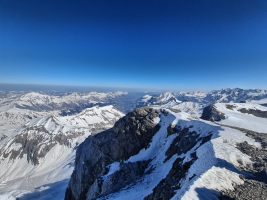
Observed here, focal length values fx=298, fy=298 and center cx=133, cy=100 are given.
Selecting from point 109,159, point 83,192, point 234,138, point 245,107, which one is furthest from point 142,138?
point 245,107

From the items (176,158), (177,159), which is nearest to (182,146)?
(176,158)

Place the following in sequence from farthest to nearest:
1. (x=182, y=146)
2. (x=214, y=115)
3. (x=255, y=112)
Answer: (x=255, y=112) → (x=214, y=115) → (x=182, y=146)

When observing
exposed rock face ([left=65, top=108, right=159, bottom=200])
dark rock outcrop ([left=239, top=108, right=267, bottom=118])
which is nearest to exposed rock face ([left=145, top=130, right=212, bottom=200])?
exposed rock face ([left=65, top=108, right=159, bottom=200])

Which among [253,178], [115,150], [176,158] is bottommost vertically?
[115,150]

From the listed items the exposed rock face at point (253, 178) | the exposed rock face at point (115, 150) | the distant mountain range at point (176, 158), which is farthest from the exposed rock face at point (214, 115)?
the exposed rock face at point (253, 178)

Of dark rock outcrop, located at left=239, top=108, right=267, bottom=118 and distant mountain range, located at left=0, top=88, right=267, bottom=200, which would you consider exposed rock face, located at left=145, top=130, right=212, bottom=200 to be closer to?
distant mountain range, located at left=0, top=88, right=267, bottom=200

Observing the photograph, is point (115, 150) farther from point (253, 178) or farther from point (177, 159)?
point (253, 178)

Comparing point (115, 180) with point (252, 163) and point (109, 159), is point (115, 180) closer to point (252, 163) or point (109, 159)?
point (109, 159)
